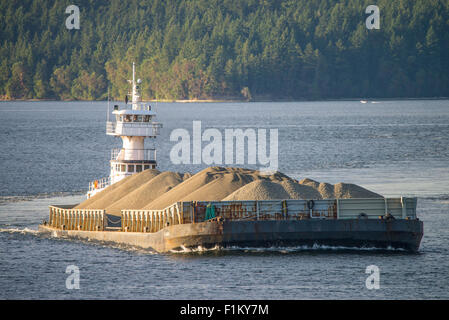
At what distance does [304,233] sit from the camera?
143 feet

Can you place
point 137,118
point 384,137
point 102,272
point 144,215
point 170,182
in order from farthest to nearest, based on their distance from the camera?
point 384,137 < point 137,118 < point 170,182 < point 144,215 < point 102,272

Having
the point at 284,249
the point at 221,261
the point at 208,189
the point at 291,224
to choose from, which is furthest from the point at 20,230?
the point at 291,224

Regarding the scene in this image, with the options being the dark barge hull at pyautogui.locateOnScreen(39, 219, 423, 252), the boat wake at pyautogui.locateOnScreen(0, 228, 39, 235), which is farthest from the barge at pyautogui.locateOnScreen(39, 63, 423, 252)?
the boat wake at pyautogui.locateOnScreen(0, 228, 39, 235)

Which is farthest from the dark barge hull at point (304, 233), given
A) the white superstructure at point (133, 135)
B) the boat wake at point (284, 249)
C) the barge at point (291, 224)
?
the white superstructure at point (133, 135)

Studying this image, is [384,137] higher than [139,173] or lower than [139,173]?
higher

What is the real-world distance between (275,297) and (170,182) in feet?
64.6

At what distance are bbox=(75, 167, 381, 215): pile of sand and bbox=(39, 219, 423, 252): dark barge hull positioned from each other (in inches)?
109

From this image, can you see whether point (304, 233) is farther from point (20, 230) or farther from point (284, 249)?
point (20, 230)

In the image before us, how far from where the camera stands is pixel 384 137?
145375 mm

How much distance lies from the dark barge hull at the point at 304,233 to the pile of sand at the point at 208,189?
2778 millimetres

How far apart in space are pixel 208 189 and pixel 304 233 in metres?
7.45

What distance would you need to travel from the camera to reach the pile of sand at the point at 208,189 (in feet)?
154

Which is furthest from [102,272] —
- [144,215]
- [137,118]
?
[137,118]
